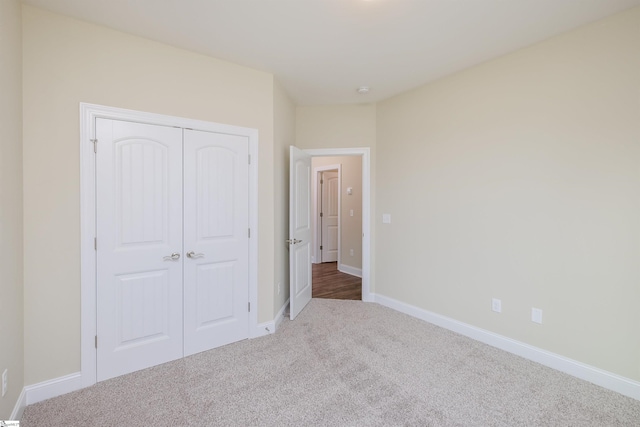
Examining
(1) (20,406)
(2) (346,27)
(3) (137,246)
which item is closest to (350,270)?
(3) (137,246)

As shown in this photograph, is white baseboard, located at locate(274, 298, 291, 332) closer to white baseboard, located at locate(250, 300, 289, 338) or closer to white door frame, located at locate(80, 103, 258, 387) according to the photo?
white baseboard, located at locate(250, 300, 289, 338)

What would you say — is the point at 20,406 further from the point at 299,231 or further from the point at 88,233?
the point at 299,231

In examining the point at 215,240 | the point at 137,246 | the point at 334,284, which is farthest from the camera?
the point at 334,284

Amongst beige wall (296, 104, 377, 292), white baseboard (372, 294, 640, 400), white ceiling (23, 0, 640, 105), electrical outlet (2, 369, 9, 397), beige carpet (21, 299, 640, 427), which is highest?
white ceiling (23, 0, 640, 105)

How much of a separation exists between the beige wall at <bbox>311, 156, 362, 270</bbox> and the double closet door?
3055mm

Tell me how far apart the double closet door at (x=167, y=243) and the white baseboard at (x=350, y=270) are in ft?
9.98

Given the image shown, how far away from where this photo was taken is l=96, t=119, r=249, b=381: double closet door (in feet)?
7.40

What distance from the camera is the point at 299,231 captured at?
363 centimetres

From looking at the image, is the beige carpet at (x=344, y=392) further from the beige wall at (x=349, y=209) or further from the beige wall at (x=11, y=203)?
the beige wall at (x=349, y=209)

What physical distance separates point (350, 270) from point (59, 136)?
4.77 meters

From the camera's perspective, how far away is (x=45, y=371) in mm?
2035

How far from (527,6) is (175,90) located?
2.75 meters

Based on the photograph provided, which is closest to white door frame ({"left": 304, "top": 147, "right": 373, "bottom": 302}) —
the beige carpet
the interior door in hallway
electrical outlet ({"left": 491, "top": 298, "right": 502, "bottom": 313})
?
the beige carpet

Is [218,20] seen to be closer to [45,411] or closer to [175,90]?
[175,90]
